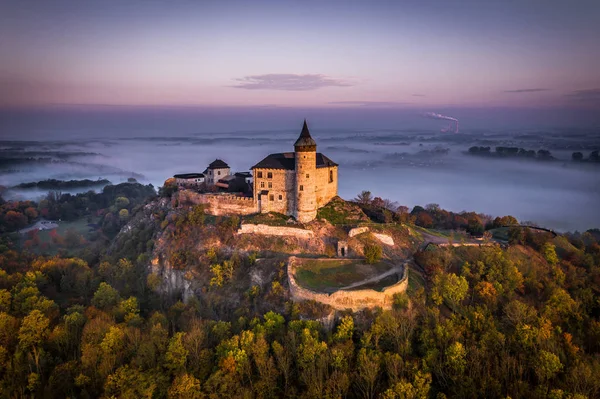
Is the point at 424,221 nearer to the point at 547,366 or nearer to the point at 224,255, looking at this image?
the point at 224,255

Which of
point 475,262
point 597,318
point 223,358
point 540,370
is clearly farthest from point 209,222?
point 597,318

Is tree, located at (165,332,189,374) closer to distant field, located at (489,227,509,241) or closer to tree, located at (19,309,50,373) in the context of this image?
tree, located at (19,309,50,373)

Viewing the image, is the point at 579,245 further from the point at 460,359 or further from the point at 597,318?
the point at 460,359

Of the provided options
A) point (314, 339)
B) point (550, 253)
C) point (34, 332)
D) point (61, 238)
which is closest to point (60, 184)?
point (61, 238)

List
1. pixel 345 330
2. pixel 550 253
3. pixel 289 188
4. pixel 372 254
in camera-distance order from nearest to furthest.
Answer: pixel 345 330
pixel 372 254
pixel 550 253
pixel 289 188

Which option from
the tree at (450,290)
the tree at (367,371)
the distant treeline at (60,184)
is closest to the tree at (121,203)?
the distant treeline at (60,184)

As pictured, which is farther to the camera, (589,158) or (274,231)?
(589,158)

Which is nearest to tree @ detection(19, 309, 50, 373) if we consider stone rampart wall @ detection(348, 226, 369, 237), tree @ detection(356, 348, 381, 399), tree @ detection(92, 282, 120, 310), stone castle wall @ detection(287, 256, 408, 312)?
tree @ detection(92, 282, 120, 310)
